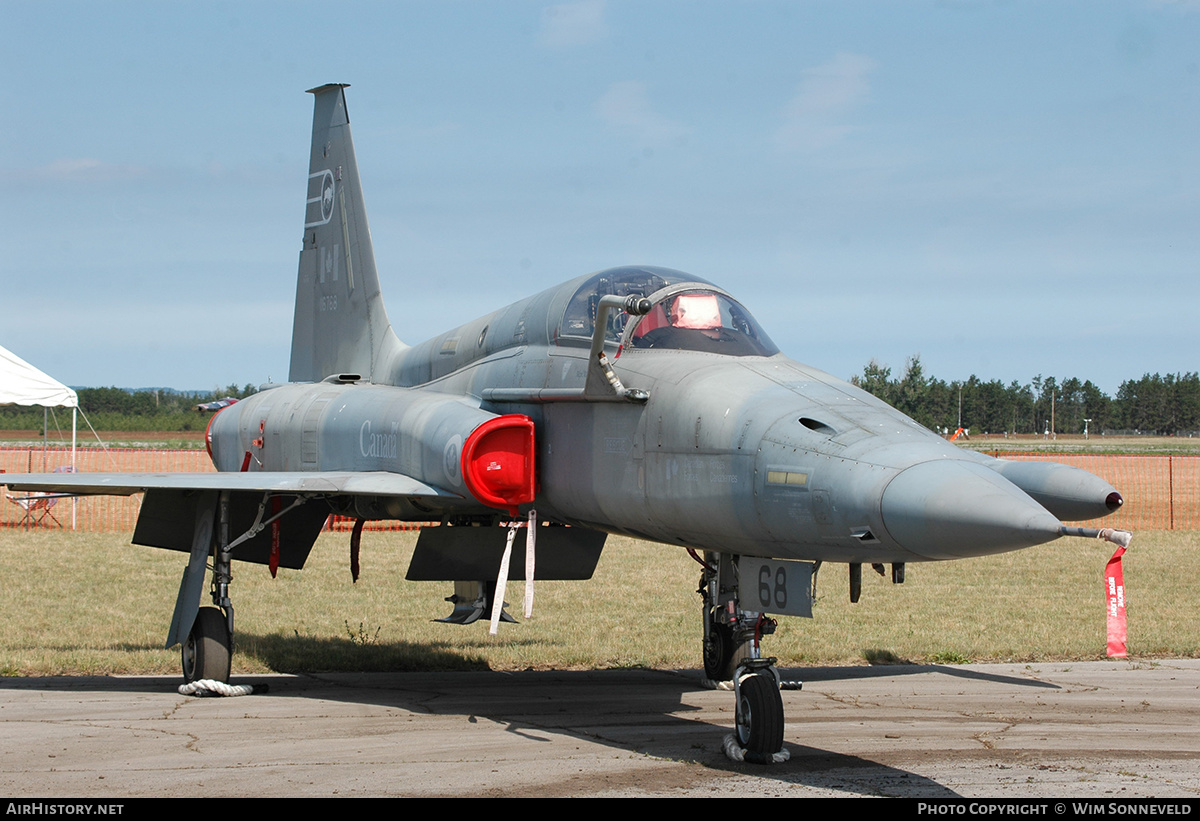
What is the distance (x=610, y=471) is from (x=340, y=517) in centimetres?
517

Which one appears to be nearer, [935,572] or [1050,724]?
[1050,724]

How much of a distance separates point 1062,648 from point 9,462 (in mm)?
46313

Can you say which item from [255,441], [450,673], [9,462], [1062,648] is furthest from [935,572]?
[9,462]

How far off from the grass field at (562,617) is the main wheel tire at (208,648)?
48.8 inches

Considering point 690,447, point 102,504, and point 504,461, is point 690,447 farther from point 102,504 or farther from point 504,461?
point 102,504

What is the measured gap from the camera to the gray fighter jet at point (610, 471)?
6.29m

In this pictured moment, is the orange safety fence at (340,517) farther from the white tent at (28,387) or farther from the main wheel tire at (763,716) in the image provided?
the main wheel tire at (763,716)

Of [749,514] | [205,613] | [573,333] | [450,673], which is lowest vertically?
[450,673]

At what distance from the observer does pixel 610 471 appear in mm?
8164

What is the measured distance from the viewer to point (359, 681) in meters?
11.1

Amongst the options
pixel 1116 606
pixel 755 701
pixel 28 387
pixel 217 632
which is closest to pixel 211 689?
pixel 217 632

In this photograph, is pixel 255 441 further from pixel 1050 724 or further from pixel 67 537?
pixel 67 537

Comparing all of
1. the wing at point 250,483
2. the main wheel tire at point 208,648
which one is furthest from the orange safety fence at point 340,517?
the main wheel tire at point 208,648
